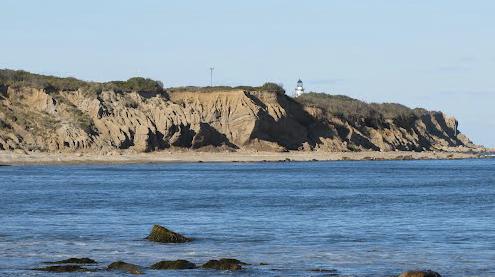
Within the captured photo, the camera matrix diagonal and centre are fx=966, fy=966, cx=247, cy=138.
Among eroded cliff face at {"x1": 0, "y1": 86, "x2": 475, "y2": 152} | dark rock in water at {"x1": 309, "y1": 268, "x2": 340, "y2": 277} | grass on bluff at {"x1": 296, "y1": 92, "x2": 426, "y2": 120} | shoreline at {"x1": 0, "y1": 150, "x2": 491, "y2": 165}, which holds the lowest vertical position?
dark rock in water at {"x1": 309, "y1": 268, "x2": 340, "y2": 277}

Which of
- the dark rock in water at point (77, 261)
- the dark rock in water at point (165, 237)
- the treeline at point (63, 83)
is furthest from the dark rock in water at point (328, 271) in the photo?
the treeline at point (63, 83)

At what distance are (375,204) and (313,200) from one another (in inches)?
174

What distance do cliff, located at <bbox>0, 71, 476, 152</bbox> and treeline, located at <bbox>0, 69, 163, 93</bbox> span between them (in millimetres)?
168

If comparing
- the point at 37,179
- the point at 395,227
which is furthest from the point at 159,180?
the point at 395,227

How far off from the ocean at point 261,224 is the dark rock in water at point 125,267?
1.44ft

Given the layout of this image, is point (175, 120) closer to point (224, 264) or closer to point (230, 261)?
point (230, 261)

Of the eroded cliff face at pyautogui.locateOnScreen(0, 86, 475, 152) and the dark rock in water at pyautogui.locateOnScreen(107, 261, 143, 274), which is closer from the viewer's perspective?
the dark rock in water at pyautogui.locateOnScreen(107, 261, 143, 274)

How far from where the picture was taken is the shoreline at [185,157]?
9600 centimetres

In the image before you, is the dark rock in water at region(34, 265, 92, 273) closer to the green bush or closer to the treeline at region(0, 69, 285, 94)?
the treeline at region(0, 69, 285, 94)

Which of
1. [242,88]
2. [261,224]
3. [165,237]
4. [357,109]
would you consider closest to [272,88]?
[242,88]

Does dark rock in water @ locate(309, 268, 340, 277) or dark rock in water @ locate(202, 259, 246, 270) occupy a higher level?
dark rock in water @ locate(202, 259, 246, 270)

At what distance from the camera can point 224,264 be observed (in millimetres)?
25391

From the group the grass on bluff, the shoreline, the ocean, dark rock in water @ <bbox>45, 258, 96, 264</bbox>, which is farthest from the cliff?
dark rock in water @ <bbox>45, 258, 96, 264</bbox>

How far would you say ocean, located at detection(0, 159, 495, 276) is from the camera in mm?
27031
